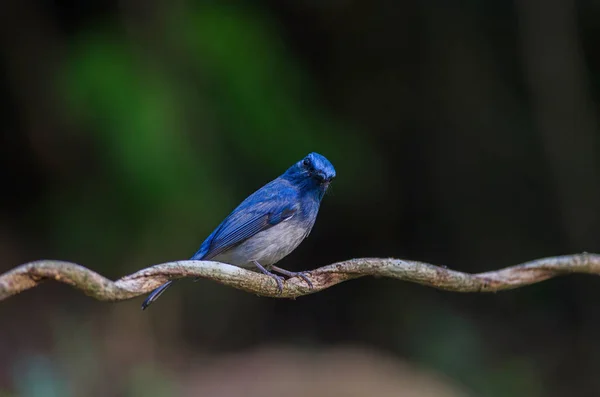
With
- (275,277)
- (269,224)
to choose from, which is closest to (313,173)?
(269,224)

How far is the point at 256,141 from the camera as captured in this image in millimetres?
6074

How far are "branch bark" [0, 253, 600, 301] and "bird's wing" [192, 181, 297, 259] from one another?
3.40 ft

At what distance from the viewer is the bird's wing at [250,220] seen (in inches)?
137

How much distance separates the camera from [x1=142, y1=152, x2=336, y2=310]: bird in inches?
138

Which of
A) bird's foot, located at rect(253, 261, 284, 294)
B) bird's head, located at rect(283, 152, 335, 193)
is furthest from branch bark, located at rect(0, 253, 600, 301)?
bird's head, located at rect(283, 152, 335, 193)

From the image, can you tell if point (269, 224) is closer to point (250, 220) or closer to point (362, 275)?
point (250, 220)

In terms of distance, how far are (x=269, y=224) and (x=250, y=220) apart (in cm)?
10

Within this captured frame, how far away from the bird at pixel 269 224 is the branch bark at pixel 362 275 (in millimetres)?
1041

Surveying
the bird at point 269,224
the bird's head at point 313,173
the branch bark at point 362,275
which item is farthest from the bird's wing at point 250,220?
the branch bark at point 362,275

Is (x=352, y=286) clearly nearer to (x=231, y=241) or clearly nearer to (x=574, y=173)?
(x=574, y=173)

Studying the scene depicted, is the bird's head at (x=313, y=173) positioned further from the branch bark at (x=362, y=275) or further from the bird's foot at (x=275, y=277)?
the branch bark at (x=362, y=275)

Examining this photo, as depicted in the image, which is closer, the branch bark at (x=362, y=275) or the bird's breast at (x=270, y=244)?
the branch bark at (x=362, y=275)

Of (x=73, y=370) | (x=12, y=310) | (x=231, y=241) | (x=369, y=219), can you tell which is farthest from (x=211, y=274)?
(x=369, y=219)

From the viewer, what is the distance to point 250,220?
364 centimetres
